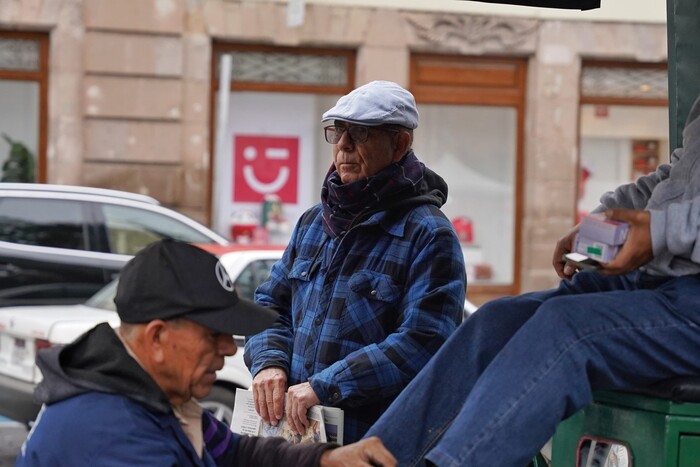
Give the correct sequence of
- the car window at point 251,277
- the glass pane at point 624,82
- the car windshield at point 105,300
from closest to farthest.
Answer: the car window at point 251,277 → the car windshield at point 105,300 → the glass pane at point 624,82

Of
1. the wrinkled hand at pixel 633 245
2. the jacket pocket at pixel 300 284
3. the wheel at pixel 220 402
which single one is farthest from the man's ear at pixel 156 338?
the wheel at pixel 220 402

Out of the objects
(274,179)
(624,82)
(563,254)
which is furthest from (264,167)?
(563,254)

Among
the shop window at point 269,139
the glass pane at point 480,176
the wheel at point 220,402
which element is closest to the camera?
the wheel at point 220,402

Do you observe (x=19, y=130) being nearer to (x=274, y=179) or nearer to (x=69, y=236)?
(x=274, y=179)

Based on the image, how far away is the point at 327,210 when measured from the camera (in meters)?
3.74

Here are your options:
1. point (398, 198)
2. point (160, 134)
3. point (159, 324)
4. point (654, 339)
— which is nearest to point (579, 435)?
point (654, 339)

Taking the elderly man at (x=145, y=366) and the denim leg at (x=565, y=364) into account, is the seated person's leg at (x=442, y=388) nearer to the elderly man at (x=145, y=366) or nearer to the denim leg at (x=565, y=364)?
the denim leg at (x=565, y=364)

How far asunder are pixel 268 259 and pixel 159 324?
5.87 meters

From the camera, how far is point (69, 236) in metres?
10.0

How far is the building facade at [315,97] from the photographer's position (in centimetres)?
1430

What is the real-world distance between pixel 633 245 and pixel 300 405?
3.68ft

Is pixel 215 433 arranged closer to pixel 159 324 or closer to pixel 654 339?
pixel 159 324

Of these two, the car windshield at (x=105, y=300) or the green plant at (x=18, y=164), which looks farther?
the green plant at (x=18, y=164)

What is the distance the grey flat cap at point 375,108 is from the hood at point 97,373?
1360 millimetres
